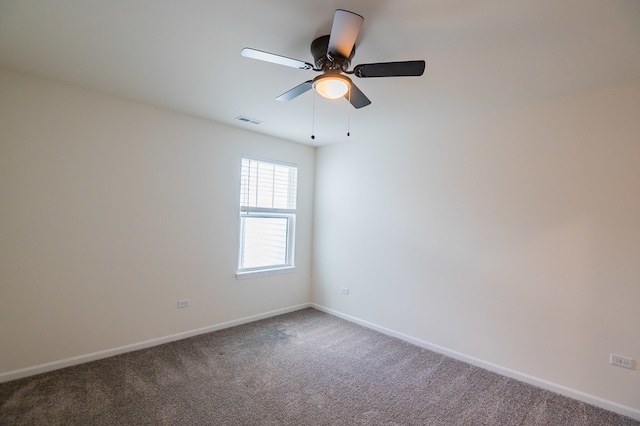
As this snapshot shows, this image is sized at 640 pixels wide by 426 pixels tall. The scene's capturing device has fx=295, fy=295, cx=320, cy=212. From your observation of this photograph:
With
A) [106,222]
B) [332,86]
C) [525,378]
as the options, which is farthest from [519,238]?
[106,222]

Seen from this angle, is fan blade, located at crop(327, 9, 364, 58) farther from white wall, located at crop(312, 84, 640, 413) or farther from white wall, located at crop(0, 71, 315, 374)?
white wall, located at crop(0, 71, 315, 374)

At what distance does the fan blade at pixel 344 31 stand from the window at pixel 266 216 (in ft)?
8.34

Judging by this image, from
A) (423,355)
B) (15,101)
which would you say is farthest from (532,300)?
(15,101)

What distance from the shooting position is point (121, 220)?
3012 mm

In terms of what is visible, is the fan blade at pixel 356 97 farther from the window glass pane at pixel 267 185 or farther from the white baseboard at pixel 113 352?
the white baseboard at pixel 113 352

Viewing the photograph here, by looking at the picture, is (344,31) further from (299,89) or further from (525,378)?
(525,378)

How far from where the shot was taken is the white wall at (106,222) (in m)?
2.52

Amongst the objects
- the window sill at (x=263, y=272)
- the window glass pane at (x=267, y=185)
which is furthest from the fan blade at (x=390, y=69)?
the window sill at (x=263, y=272)

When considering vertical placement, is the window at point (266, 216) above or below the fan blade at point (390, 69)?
below

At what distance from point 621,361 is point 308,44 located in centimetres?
334

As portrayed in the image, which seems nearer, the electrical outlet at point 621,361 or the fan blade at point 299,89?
the fan blade at point 299,89

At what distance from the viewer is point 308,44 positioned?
6.57 feet

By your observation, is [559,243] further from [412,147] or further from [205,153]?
[205,153]

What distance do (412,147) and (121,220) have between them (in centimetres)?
331
